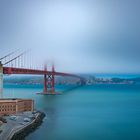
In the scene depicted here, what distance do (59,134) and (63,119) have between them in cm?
313

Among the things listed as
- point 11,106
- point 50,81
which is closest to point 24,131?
point 11,106

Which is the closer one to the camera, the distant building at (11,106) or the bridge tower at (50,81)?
the distant building at (11,106)

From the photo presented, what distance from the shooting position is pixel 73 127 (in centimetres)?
1148

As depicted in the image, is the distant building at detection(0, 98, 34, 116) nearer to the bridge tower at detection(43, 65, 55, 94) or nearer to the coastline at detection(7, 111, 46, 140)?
the coastline at detection(7, 111, 46, 140)

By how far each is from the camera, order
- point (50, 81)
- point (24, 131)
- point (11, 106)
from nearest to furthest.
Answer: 1. point (24, 131)
2. point (11, 106)
3. point (50, 81)

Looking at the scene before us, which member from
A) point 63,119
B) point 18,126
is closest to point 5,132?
point 18,126

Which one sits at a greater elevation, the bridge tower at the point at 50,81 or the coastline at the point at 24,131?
the bridge tower at the point at 50,81

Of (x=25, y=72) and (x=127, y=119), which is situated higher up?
(x=25, y=72)

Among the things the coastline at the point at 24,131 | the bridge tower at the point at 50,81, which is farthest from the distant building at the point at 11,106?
the bridge tower at the point at 50,81

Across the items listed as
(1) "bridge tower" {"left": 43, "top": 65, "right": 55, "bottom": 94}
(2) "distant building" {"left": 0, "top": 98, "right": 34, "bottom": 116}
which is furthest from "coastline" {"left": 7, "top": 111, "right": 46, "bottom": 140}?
(1) "bridge tower" {"left": 43, "top": 65, "right": 55, "bottom": 94}

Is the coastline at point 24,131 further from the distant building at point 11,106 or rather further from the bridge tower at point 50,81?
the bridge tower at point 50,81

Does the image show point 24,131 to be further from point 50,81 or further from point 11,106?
point 50,81

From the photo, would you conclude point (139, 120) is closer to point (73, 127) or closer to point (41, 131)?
point (73, 127)

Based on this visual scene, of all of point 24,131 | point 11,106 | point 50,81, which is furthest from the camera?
point 50,81
